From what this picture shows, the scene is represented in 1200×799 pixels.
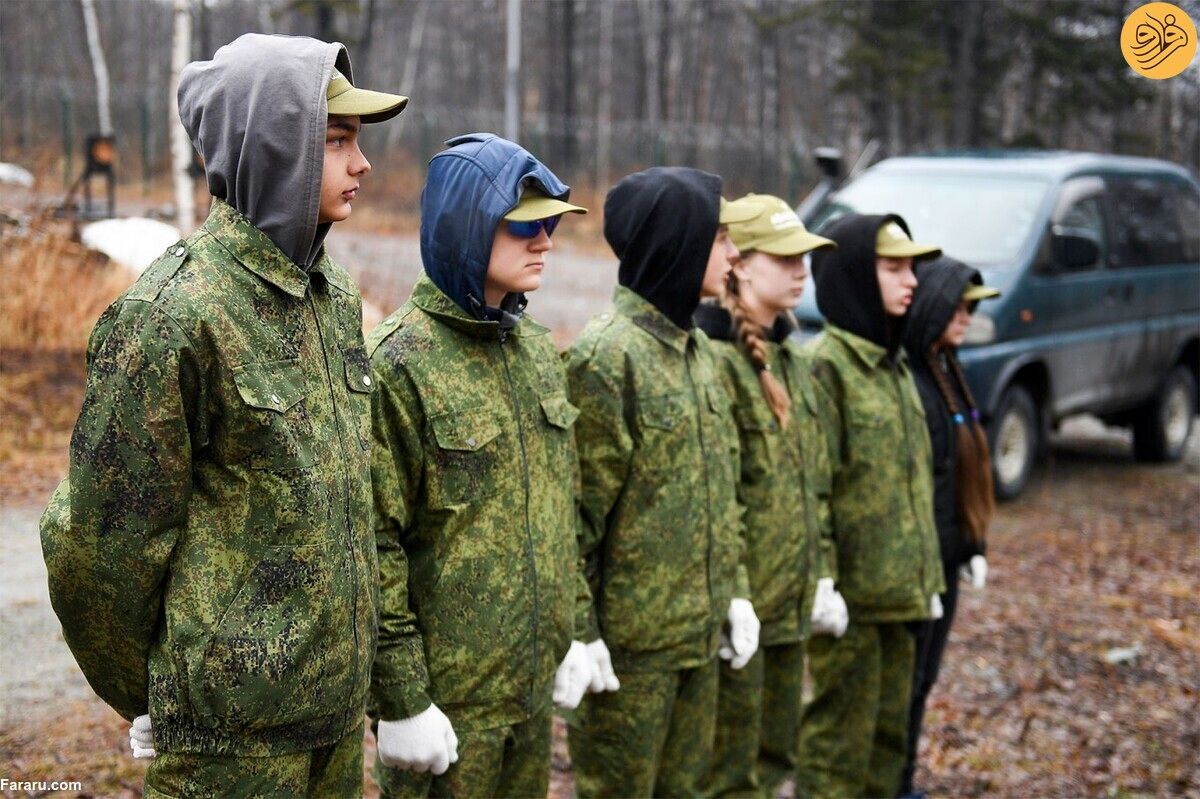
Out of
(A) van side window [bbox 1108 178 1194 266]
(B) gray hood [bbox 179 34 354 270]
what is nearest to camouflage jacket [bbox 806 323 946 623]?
(B) gray hood [bbox 179 34 354 270]

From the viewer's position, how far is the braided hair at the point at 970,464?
4688 mm

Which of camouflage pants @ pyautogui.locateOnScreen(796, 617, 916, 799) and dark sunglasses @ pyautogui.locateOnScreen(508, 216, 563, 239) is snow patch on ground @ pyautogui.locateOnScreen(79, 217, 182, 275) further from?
dark sunglasses @ pyautogui.locateOnScreen(508, 216, 563, 239)

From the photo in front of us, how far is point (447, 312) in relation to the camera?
9.59 ft

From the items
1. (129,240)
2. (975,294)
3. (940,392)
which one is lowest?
(940,392)

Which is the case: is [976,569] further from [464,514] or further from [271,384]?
[271,384]

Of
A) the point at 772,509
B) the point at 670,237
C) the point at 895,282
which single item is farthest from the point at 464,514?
the point at 895,282

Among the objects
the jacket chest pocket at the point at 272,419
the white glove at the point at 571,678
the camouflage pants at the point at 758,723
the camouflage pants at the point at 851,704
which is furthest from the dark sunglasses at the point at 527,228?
the camouflage pants at the point at 851,704

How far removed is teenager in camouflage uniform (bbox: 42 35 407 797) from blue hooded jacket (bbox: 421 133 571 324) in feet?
1.84

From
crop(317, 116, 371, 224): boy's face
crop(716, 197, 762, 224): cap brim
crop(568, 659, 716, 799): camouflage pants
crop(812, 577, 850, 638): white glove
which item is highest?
crop(317, 116, 371, 224): boy's face

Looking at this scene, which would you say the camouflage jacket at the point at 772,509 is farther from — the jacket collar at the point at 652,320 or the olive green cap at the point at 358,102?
the olive green cap at the point at 358,102

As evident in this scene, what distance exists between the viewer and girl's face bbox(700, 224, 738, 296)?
3699mm

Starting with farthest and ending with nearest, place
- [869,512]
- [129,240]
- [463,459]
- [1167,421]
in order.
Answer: [1167,421] → [129,240] → [869,512] → [463,459]

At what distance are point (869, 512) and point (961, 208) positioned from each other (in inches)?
200

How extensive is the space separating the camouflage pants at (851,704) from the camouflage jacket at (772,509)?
43 cm
